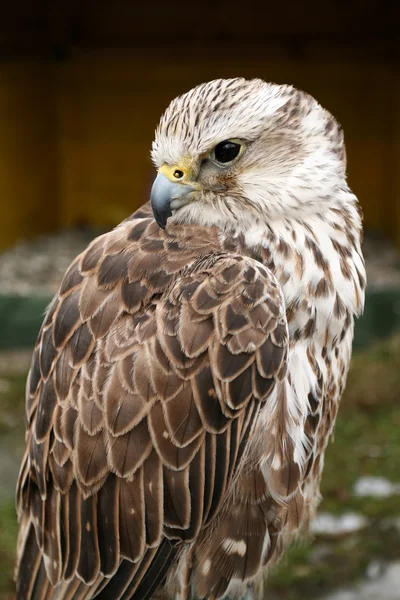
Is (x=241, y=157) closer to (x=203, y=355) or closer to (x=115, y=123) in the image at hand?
(x=203, y=355)

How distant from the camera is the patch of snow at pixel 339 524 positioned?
167 inches

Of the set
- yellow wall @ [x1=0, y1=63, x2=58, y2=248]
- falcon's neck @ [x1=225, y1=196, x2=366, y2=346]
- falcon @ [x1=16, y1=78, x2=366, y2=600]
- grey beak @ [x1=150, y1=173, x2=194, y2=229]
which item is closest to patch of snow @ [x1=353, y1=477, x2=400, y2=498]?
falcon @ [x1=16, y1=78, x2=366, y2=600]

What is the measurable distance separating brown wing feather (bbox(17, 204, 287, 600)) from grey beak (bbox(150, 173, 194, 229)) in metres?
0.09

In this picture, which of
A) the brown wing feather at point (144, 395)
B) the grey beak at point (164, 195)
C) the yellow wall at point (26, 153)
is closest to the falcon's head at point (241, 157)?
the grey beak at point (164, 195)

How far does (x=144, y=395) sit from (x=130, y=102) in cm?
556

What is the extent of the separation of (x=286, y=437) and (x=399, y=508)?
2.46 metres

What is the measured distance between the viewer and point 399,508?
173 inches

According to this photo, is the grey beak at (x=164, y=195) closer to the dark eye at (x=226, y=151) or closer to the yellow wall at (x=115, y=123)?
the dark eye at (x=226, y=151)

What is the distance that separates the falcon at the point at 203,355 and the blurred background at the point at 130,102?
3717mm

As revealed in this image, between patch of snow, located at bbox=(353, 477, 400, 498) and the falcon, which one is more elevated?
the falcon

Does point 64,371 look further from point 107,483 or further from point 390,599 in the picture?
point 390,599

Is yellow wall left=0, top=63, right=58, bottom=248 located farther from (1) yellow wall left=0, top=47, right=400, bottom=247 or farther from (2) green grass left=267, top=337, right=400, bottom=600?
(2) green grass left=267, top=337, right=400, bottom=600

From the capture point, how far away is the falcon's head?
6.80 feet

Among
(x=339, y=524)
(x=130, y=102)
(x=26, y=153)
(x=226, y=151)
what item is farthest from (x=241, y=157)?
(x=130, y=102)
